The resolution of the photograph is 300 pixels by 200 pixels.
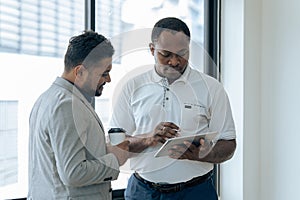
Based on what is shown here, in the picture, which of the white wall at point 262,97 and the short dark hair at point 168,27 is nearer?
the short dark hair at point 168,27

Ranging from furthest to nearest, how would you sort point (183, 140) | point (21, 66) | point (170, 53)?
point (21, 66)
point (170, 53)
point (183, 140)

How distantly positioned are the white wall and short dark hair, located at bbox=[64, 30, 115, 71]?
1.48 m

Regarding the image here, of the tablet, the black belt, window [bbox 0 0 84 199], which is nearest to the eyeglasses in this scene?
the tablet

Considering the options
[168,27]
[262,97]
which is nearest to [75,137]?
[168,27]

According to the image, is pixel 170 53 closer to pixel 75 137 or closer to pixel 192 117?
pixel 192 117

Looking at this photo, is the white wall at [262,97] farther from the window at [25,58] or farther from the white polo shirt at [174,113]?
the white polo shirt at [174,113]

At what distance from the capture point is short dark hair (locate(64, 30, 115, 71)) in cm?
138

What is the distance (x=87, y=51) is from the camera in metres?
1.39

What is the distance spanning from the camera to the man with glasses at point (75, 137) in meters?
1.27

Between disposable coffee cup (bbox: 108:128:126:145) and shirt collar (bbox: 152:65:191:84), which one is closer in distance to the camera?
disposable coffee cup (bbox: 108:128:126:145)

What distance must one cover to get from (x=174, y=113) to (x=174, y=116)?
0.01 metres

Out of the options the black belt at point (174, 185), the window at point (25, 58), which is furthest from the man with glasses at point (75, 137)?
the window at point (25, 58)

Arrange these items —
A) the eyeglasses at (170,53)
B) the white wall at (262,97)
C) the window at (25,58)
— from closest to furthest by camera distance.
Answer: the eyeglasses at (170,53) → the window at (25,58) → the white wall at (262,97)

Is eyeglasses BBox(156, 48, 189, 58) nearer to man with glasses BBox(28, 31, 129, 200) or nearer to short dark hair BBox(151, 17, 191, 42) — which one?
short dark hair BBox(151, 17, 191, 42)
